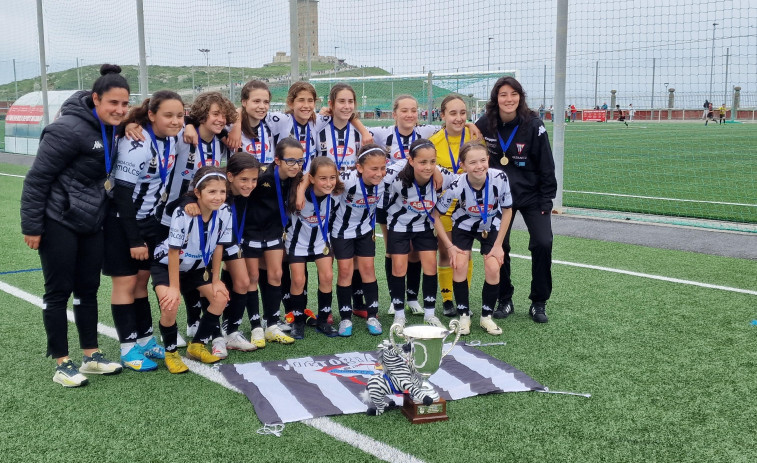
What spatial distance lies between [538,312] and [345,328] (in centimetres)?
155

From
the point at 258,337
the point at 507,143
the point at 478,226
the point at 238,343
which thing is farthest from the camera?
the point at 507,143

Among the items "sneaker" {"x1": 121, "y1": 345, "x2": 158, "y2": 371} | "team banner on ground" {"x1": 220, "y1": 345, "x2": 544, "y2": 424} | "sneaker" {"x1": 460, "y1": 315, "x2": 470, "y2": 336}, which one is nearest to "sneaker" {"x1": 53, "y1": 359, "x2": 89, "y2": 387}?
"sneaker" {"x1": 121, "y1": 345, "x2": 158, "y2": 371}

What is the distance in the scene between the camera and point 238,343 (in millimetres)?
4832

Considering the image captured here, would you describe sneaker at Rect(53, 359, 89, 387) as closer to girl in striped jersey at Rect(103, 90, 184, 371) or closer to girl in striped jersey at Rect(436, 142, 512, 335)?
girl in striped jersey at Rect(103, 90, 184, 371)

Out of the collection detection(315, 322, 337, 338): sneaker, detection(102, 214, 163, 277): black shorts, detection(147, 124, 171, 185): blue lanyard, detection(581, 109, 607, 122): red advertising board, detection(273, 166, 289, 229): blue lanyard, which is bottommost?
detection(315, 322, 337, 338): sneaker

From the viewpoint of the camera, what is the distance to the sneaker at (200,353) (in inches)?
180

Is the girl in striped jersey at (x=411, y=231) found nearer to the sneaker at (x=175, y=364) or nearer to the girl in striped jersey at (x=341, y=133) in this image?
the girl in striped jersey at (x=341, y=133)

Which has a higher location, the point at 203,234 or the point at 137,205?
the point at 137,205

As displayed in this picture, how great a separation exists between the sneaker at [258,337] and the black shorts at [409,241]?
1190mm

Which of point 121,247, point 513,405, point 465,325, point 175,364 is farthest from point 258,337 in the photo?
point 513,405

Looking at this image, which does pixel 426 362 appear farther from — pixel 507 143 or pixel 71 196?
pixel 507 143

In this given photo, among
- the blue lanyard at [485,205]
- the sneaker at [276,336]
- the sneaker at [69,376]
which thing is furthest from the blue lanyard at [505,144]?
the sneaker at [69,376]

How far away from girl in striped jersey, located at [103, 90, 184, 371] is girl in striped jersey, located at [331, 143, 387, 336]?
1.33m

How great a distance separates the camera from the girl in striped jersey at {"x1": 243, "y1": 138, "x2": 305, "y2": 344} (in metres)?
4.95
